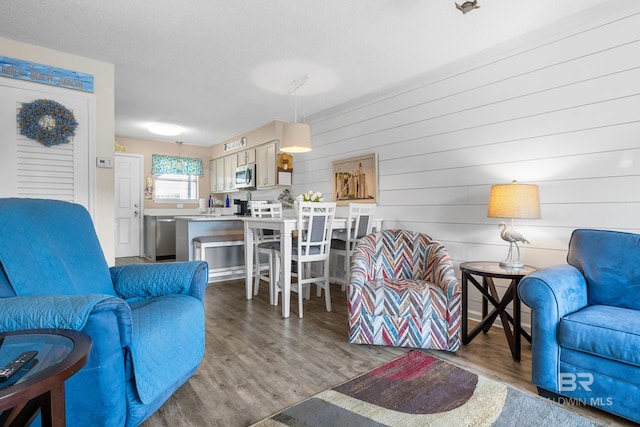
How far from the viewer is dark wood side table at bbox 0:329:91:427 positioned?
773 millimetres

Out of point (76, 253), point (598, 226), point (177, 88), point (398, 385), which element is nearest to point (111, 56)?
point (177, 88)

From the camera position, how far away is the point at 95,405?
1257mm

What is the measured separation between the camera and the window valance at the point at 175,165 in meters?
6.78

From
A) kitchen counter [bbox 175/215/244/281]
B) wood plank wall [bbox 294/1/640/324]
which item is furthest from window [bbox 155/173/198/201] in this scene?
wood plank wall [bbox 294/1/640/324]

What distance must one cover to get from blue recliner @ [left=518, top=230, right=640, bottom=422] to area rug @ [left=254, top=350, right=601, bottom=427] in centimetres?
16

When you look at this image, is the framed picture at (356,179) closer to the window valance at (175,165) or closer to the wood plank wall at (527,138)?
the wood plank wall at (527,138)

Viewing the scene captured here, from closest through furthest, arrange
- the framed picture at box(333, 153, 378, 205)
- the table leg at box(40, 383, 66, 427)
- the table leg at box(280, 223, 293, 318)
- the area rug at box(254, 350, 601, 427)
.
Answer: the table leg at box(40, 383, 66, 427) < the area rug at box(254, 350, 601, 427) < the table leg at box(280, 223, 293, 318) < the framed picture at box(333, 153, 378, 205)

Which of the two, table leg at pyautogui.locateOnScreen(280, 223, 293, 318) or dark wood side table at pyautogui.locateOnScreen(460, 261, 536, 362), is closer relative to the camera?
dark wood side table at pyautogui.locateOnScreen(460, 261, 536, 362)

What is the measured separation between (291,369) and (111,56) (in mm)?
3266

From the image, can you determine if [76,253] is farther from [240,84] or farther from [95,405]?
[240,84]

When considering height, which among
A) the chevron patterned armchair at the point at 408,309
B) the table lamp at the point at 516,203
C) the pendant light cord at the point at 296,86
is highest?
the pendant light cord at the point at 296,86

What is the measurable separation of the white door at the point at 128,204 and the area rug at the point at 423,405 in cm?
596

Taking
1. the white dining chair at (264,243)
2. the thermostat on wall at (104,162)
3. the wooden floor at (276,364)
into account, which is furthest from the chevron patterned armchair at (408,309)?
the thermostat on wall at (104,162)

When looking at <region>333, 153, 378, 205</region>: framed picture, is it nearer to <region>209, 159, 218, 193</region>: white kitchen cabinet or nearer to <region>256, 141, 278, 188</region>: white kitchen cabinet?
<region>256, 141, 278, 188</region>: white kitchen cabinet
